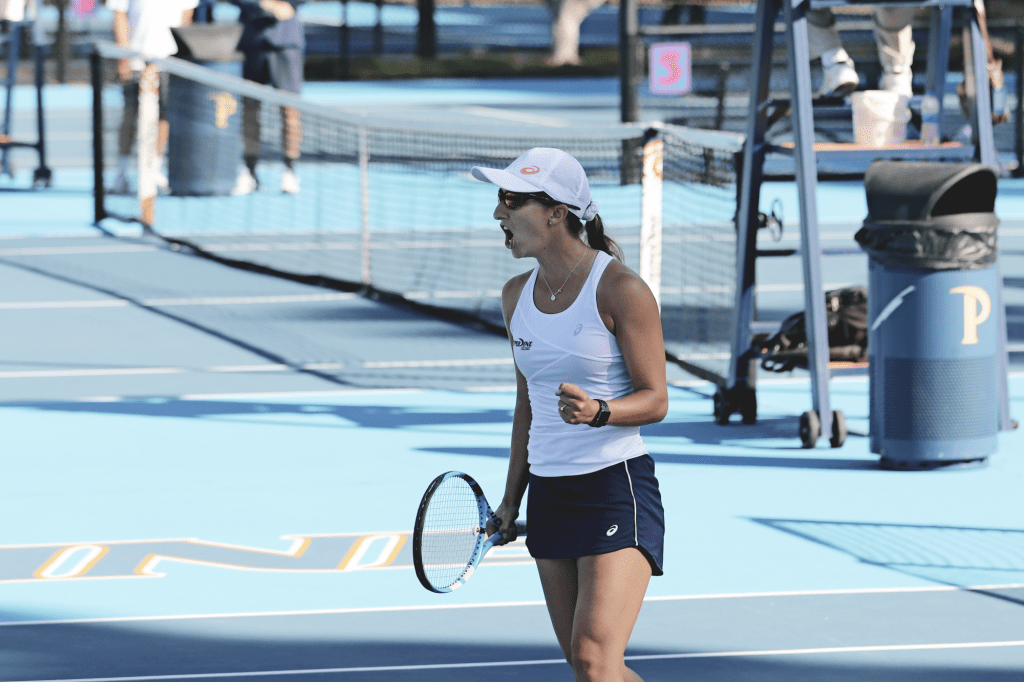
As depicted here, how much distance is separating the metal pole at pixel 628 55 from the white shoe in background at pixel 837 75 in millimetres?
9579

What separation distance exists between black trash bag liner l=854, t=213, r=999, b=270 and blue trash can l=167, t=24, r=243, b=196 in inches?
485

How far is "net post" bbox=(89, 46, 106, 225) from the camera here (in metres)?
18.8

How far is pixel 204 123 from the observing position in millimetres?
19719

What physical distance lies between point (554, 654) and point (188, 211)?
48.2 feet

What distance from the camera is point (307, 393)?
10.9 metres

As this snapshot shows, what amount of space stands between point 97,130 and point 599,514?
15.5 m

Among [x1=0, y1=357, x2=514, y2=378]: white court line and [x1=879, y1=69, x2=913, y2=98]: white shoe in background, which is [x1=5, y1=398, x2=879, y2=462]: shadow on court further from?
[x1=879, y1=69, x2=913, y2=98]: white shoe in background

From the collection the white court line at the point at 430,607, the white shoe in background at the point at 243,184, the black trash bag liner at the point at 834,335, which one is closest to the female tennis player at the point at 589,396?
the white court line at the point at 430,607

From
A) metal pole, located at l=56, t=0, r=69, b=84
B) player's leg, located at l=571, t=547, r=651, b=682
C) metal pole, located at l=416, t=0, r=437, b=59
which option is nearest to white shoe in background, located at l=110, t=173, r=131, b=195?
player's leg, located at l=571, t=547, r=651, b=682

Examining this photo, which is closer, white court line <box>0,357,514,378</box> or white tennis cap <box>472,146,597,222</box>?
white tennis cap <box>472,146,597,222</box>

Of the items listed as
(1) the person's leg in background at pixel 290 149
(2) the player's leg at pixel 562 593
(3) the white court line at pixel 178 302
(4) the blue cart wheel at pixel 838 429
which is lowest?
(4) the blue cart wheel at pixel 838 429

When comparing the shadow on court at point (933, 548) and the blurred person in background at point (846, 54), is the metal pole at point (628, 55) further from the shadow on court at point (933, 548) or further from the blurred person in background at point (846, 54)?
the shadow on court at point (933, 548)

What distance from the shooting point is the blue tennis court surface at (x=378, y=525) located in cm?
586

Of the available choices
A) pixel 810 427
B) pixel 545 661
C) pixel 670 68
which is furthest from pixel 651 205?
pixel 670 68
